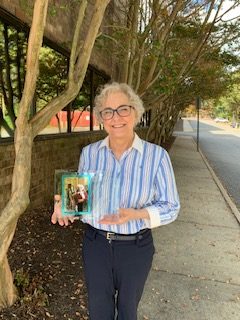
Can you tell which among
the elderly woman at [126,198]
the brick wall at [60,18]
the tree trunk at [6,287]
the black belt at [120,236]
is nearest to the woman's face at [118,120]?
the elderly woman at [126,198]

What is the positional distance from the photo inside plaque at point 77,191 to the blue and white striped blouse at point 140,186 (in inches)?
3.3

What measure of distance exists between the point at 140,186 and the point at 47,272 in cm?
198

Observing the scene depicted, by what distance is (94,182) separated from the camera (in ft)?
6.82

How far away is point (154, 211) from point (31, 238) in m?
2.84

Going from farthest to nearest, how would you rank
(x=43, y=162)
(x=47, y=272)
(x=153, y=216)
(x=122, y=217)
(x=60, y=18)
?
(x=60, y=18), (x=43, y=162), (x=47, y=272), (x=153, y=216), (x=122, y=217)

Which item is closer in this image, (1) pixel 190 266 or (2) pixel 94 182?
(2) pixel 94 182

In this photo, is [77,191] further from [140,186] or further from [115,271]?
[115,271]

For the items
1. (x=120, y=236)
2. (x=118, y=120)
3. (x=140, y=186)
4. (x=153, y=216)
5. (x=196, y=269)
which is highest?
(x=118, y=120)

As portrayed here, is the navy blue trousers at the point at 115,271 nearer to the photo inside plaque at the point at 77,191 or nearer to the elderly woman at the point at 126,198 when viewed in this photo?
the elderly woman at the point at 126,198

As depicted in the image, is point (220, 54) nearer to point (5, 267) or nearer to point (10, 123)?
point (10, 123)

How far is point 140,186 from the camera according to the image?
86.1 inches

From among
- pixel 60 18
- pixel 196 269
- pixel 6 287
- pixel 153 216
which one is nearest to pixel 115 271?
pixel 153 216

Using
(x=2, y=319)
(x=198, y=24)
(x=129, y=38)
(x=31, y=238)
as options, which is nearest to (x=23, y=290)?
(x=2, y=319)

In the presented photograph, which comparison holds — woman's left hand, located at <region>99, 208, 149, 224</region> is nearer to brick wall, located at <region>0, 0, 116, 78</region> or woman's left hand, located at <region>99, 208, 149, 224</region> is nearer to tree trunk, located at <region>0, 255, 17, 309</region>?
tree trunk, located at <region>0, 255, 17, 309</region>
